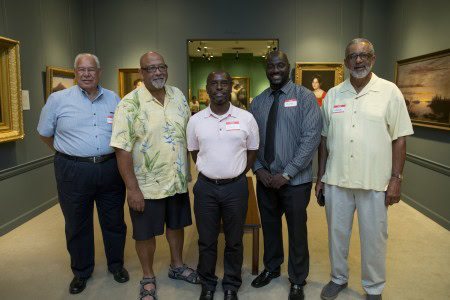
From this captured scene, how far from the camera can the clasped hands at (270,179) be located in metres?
2.72

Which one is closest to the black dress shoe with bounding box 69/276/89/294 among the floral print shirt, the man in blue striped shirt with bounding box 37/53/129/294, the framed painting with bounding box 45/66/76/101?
the man in blue striped shirt with bounding box 37/53/129/294

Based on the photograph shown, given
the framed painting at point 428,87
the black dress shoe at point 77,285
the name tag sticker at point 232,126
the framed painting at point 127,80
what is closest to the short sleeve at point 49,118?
the black dress shoe at point 77,285

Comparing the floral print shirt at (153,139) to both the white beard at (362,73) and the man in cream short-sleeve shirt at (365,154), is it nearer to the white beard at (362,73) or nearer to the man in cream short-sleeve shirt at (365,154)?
the man in cream short-sleeve shirt at (365,154)

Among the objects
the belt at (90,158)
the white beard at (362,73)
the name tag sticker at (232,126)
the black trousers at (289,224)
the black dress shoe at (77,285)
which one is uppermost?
the white beard at (362,73)

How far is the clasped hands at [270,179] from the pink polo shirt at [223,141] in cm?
25

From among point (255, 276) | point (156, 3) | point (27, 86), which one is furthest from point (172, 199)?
point (156, 3)

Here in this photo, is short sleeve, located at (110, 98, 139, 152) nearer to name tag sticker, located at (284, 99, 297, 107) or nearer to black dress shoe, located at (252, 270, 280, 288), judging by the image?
name tag sticker, located at (284, 99, 297, 107)

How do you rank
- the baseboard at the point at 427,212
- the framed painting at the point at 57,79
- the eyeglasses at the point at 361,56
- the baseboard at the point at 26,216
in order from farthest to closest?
the framed painting at the point at 57,79
the baseboard at the point at 427,212
the baseboard at the point at 26,216
the eyeglasses at the point at 361,56

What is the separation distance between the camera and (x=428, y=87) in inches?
195

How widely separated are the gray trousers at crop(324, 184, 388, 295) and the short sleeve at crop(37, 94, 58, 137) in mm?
2328

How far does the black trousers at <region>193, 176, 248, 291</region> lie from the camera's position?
2.66m

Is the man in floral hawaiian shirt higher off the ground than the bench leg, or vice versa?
the man in floral hawaiian shirt

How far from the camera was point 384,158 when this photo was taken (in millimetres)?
2596

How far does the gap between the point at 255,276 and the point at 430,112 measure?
3.45m
